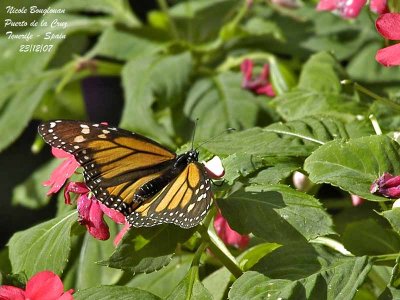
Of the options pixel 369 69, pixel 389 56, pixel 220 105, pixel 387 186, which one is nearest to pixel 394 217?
pixel 387 186

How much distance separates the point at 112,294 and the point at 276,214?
0.18m

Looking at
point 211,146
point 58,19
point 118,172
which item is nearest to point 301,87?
point 211,146

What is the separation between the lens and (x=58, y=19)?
1.87 metres

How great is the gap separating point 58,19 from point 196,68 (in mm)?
387

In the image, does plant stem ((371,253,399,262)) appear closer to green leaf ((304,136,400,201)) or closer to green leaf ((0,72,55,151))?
green leaf ((304,136,400,201))

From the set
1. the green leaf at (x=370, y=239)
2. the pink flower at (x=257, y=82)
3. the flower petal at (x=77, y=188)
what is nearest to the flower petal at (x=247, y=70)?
the pink flower at (x=257, y=82)

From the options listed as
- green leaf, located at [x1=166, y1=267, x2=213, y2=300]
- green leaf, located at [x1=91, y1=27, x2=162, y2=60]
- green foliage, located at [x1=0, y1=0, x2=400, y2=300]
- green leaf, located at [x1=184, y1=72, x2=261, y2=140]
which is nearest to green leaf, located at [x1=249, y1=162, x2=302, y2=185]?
green foliage, located at [x1=0, y1=0, x2=400, y2=300]

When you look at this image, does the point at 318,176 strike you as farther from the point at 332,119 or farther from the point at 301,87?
the point at 301,87

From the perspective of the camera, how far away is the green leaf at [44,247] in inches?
35.8

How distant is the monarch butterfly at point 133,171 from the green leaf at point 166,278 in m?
0.21

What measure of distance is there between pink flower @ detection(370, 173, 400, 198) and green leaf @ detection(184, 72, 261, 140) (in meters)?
0.59

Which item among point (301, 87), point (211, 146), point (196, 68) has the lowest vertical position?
point (196, 68)

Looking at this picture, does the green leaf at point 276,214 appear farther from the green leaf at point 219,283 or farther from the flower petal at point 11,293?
the flower petal at point 11,293

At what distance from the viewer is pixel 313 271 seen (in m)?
0.84
